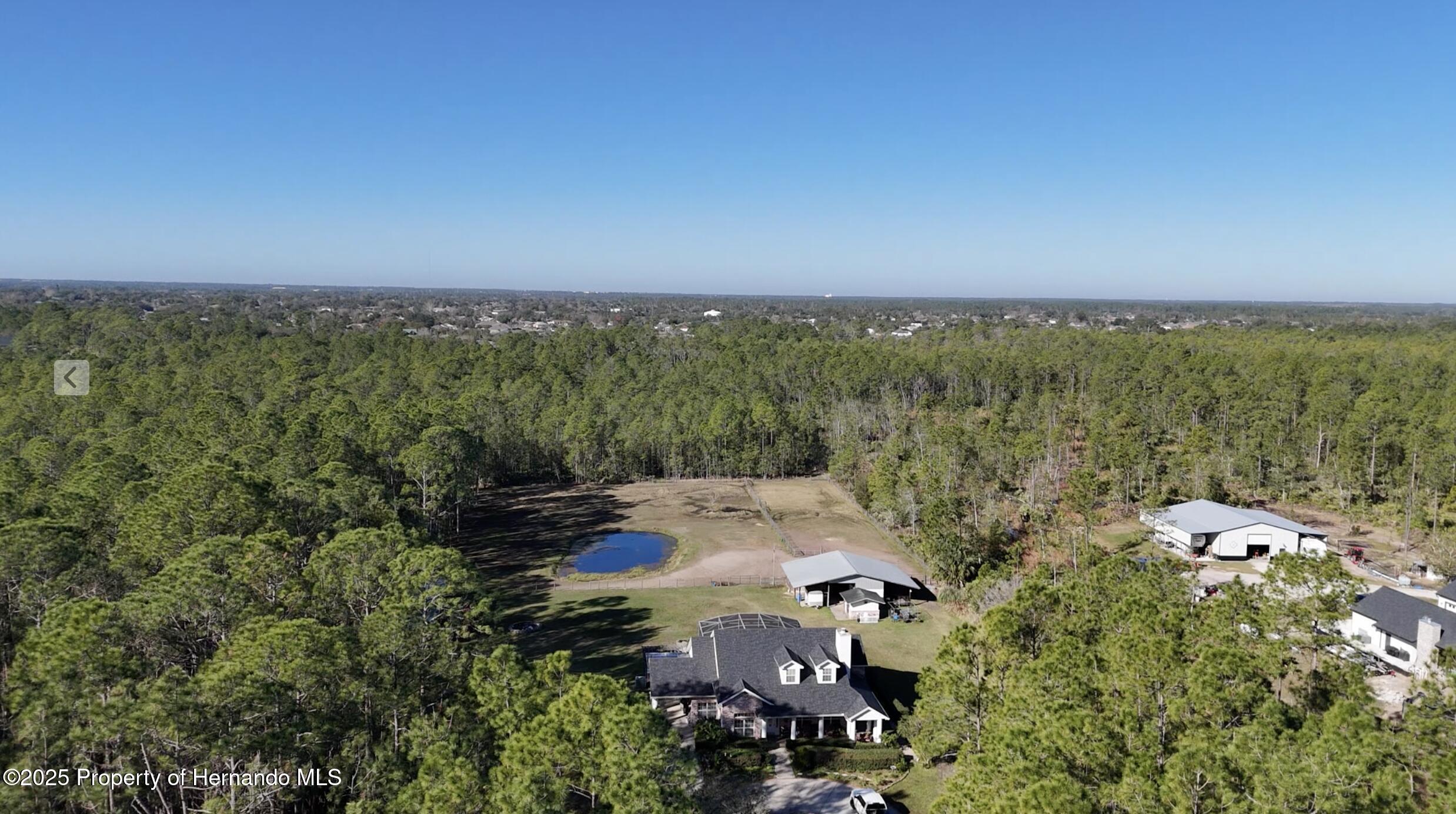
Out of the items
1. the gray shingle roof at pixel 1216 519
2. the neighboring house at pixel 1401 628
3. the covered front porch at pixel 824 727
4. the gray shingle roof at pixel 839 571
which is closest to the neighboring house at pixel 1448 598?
the neighboring house at pixel 1401 628

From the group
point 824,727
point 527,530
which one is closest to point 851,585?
point 824,727

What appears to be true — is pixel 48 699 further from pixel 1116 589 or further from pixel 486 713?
pixel 1116 589

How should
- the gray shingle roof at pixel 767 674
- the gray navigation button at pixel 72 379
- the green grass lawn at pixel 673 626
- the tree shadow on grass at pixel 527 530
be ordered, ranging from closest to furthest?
the gray shingle roof at pixel 767 674
the green grass lawn at pixel 673 626
the tree shadow on grass at pixel 527 530
the gray navigation button at pixel 72 379

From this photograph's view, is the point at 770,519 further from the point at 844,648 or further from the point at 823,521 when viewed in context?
the point at 844,648

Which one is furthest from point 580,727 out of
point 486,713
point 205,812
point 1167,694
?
point 1167,694

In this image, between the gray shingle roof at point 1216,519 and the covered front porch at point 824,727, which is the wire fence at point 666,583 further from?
the gray shingle roof at point 1216,519

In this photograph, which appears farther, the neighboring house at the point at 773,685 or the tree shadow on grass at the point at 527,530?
the tree shadow on grass at the point at 527,530

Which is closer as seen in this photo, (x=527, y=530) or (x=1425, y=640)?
(x=1425, y=640)
